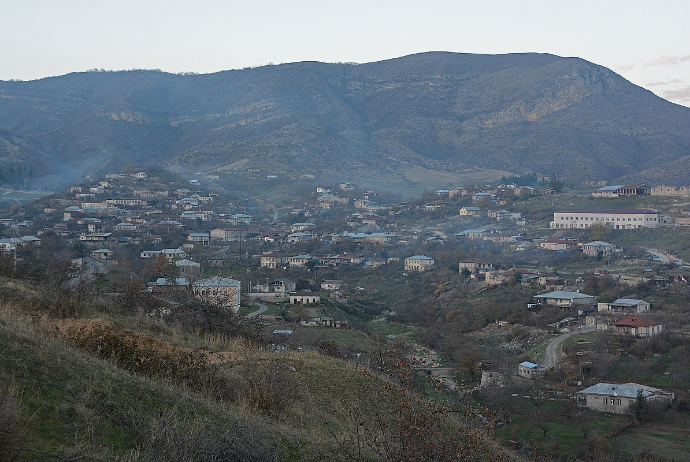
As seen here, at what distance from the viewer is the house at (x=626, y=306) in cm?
2728

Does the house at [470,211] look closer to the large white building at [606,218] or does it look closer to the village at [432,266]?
the village at [432,266]

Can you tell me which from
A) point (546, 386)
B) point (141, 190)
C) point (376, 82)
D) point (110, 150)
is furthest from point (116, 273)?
point (376, 82)

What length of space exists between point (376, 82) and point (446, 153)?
3534 cm

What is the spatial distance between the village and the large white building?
0.34ft

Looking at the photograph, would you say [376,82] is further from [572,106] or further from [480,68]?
[572,106]

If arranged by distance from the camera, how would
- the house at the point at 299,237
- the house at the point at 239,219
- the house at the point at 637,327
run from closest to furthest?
the house at the point at 637,327 < the house at the point at 299,237 < the house at the point at 239,219

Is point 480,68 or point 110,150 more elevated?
point 480,68

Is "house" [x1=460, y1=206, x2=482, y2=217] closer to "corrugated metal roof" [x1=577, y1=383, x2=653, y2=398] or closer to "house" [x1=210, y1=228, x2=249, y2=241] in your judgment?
"house" [x1=210, y1=228, x2=249, y2=241]

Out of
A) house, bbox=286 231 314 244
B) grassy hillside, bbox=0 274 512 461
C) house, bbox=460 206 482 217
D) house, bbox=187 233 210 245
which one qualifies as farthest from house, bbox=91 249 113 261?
grassy hillside, bbox=0 274 512 461

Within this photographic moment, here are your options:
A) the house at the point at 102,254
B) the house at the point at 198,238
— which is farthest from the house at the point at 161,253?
the house at the point at 198,238

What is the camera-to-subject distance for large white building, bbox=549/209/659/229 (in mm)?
44406

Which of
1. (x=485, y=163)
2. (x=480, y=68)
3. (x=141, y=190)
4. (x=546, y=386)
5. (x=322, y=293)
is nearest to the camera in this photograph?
(x=546, y=386)

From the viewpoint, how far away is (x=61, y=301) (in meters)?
8.67

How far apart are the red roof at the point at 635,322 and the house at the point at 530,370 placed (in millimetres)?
4499
